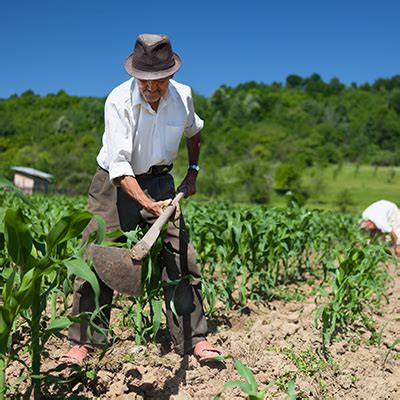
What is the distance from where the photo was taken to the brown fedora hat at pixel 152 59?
2631mm

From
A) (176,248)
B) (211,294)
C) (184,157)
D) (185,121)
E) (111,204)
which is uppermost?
(184,157)

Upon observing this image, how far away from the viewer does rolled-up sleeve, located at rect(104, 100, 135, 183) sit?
2.70 m

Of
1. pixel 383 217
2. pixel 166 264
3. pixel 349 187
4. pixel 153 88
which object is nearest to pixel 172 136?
pixel 153 88

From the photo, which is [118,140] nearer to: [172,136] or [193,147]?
[172,136]

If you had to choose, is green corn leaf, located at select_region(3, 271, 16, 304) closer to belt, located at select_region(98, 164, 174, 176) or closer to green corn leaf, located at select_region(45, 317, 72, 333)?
green corn leaf, located at select_region(45, 317, 72, 333)

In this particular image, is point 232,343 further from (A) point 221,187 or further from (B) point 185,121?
(A) point 221,187

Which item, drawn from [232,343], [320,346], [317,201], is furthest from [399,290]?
[317,201]

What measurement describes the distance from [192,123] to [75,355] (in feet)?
4.86

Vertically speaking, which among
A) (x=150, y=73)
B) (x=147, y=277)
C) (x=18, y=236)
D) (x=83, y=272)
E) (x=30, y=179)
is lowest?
(x=147, y=277)

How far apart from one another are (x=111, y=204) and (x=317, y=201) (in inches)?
1630

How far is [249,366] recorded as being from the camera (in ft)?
9.19

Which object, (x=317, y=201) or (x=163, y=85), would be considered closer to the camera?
(x=163, y=85)

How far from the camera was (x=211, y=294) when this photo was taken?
3336mm

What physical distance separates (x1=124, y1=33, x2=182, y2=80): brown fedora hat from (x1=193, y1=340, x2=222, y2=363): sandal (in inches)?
57.8
